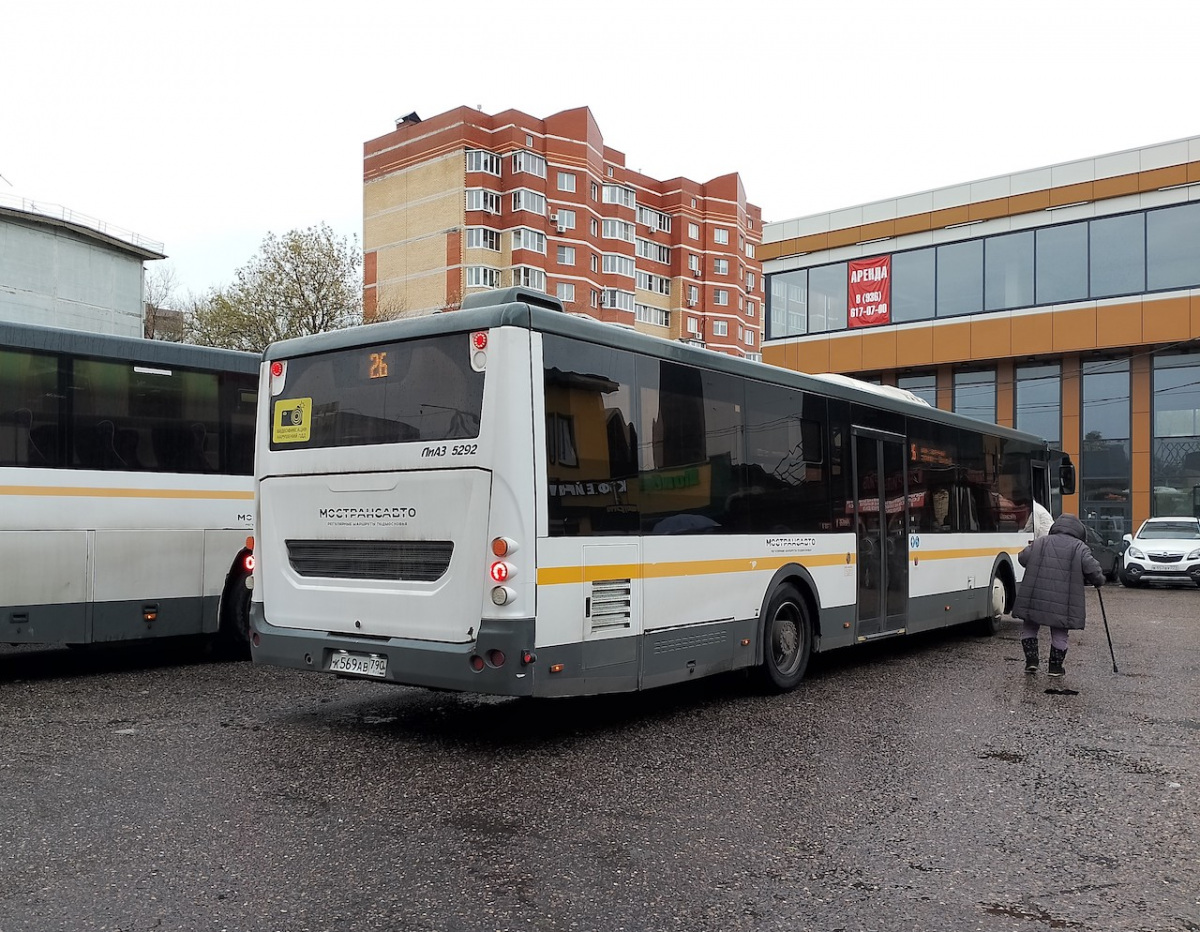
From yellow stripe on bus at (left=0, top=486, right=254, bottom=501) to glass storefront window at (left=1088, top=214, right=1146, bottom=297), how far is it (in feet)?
90.2

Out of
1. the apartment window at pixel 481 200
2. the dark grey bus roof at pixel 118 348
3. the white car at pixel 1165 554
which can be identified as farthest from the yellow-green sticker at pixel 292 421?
the apartment window at pixel 481 200

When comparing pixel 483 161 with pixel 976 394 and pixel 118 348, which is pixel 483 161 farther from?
pixel 118 348

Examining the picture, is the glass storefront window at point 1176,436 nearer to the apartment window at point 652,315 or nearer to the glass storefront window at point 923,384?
the glass storefront window at point 923,384

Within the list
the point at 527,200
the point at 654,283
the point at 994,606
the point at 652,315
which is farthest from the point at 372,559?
the point at 654,283

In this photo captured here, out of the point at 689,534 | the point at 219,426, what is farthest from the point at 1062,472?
the point at 219,426

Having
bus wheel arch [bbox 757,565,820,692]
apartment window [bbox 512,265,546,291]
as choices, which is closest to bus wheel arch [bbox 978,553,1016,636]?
bus wheel arch [bbox 757,565,820,692]

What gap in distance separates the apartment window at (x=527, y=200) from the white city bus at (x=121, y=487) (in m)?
56.6

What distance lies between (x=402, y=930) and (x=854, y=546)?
24.1 feet

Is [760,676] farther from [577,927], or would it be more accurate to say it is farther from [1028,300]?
[1028,300]

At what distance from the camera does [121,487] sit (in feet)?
32.0

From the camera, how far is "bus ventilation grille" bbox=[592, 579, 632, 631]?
7109 millimetres

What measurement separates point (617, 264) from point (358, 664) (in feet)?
228

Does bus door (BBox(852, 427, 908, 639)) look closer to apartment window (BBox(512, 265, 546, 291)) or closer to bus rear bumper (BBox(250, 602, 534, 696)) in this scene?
bus rear bumper (BBox(250, 602, 534, 696))

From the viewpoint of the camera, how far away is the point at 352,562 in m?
7.33
